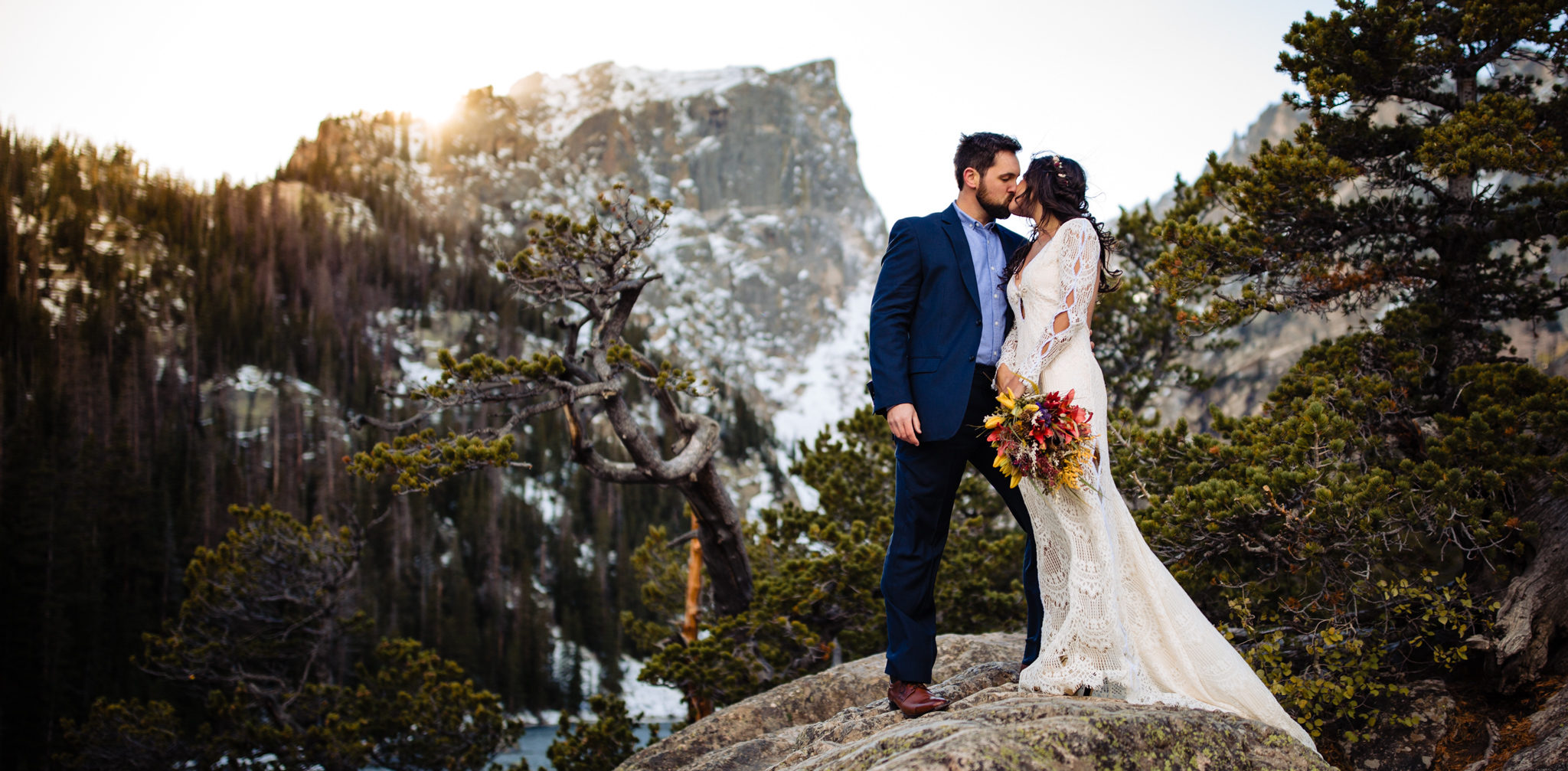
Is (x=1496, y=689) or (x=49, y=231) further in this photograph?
(x=49, y=231)

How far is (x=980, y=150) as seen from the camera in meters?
3.63

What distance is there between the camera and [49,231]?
238 ft

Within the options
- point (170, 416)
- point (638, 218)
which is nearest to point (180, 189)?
point (170, 416)

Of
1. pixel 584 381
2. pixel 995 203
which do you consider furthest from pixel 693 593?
pixel 995 203

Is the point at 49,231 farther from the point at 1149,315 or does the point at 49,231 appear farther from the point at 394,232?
the point at 1149,315

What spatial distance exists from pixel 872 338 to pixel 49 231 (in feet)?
308

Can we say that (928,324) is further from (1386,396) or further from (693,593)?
(693,593)

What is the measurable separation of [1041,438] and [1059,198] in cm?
104

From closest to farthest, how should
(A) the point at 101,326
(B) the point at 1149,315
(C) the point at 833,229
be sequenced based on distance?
(B) the point at 1149,315 < (A) the point at 101,326 < (C) the point at 833,229

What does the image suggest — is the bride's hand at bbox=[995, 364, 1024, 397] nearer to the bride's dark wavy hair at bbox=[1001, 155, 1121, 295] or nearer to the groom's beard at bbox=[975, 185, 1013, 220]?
the bride's dark wavy hair at bbox=[1001, 155, 1121, 295]

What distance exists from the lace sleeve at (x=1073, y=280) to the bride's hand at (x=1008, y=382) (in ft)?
0.23

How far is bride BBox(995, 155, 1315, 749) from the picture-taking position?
10.8 feet

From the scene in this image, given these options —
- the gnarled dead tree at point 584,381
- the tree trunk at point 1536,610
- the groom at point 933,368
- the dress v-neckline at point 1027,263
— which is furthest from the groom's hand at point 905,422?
the gnarled dead tree at point 584,381

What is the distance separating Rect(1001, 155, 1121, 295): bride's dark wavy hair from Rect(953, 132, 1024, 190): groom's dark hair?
0.14m
